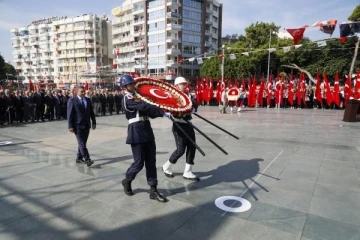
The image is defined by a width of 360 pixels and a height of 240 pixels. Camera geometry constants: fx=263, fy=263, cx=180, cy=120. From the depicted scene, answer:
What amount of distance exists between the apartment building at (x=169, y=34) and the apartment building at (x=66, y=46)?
13156 millimetres

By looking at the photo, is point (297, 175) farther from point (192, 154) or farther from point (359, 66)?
point (359, 66)

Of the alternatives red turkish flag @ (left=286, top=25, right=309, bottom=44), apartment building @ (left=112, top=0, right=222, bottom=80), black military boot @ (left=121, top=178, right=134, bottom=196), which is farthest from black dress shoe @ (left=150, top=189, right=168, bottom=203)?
apartment building @ (left=112, top=0, right=222, bottom=80)

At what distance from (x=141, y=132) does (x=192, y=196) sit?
1356 mm

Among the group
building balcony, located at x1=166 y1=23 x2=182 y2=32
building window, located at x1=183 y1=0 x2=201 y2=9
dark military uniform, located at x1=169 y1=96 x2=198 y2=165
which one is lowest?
dark military uniform, located at x1=169 y1=96 x2=198 y2=165

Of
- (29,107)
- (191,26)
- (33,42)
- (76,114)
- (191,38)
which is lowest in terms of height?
(29,107)

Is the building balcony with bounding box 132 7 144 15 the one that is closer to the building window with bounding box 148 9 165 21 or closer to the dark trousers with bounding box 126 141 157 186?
the building window with bounding box 148 9 165 21

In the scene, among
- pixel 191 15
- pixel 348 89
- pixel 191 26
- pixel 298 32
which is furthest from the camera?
pixel 191 26

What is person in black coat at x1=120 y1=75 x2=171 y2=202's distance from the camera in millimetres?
3932

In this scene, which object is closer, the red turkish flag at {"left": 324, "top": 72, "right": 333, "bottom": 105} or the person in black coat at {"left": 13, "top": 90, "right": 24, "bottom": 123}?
the person in black coat at {"left": 13, "top": 90, "right": 24, "bottom": 123}

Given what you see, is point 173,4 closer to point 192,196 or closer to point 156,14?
point 156,14

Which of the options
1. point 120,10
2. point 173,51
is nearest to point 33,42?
point 120,10

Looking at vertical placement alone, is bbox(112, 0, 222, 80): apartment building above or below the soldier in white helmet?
above

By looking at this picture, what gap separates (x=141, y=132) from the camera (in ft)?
13.3

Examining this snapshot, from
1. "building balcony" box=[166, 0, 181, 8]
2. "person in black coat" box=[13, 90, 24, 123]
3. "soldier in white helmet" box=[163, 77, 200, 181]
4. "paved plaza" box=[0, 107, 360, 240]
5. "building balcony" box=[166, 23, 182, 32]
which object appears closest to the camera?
"paved plaza" box=[0, 107, 360, 240]
